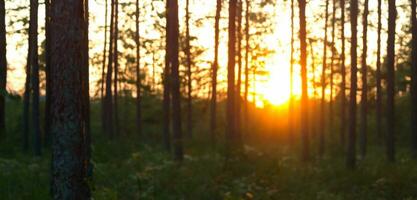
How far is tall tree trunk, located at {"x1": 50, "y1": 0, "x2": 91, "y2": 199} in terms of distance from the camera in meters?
7.68

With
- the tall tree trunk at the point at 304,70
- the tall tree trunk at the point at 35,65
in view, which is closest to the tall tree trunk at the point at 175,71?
the tall tree trunk at the point at 304,70

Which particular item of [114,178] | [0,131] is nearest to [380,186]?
[114,178]

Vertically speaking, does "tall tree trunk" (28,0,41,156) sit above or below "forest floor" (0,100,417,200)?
above

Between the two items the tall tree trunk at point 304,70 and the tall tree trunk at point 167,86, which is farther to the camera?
the tall tree trunk at point 167,86

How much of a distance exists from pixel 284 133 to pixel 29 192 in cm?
3879

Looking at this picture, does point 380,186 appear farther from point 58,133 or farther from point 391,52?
point 58,133

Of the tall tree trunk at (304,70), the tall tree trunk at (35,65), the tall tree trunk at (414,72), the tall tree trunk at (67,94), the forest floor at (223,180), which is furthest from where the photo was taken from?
the tall tree trunk at (414,72)

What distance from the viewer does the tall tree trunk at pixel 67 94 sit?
768 cm

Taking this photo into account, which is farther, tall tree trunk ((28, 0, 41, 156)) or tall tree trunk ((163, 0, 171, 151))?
tall tree trunk ((163, 0, 171, 151))

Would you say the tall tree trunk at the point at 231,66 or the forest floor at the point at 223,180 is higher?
the tall tree trunk at the point at 231,66

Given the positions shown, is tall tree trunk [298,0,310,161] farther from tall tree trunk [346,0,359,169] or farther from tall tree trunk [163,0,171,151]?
tall tree trunk [163,0,171,151]

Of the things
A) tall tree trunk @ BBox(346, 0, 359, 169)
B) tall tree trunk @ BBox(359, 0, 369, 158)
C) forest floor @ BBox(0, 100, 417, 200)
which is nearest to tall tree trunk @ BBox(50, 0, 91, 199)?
forest floor @ BBox(0, 100, 417, 200)

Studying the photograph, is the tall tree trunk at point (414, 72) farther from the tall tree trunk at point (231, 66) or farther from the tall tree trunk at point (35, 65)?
the tall tree trunk at point (35, 65)

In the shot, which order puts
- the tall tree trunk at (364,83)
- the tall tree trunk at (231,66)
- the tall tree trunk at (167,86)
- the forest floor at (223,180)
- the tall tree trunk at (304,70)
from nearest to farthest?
1. the forest floor at (223,180)
2. the tall tree trunk at (231,66)
3. the tall tree trunk at (304,70)
4. the tall tree trunk at (364,83)
5. the tall tree trunk at (167,86)
